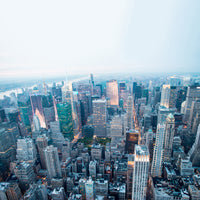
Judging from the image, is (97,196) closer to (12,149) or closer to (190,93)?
(12,149)

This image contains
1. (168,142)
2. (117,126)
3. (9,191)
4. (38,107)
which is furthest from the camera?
(38,107)

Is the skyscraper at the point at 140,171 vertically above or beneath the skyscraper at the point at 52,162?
above

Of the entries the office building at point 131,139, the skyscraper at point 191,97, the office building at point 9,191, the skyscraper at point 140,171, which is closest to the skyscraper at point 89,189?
the skyscraper at point 140,171

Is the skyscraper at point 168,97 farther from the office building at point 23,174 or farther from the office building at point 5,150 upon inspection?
the office building at point 5,150

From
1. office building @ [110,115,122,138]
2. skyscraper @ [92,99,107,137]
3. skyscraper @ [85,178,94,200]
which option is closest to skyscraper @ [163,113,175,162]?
office building @ [110,115,122,138]

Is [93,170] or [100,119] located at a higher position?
[100,119]

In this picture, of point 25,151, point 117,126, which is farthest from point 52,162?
point 117,126

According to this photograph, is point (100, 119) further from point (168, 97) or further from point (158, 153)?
point (168, 97)

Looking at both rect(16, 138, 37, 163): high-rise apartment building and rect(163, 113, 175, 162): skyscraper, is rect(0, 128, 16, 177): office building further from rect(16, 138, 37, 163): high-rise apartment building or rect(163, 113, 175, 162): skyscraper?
rect(163, 113, 175, 162): skyscraper

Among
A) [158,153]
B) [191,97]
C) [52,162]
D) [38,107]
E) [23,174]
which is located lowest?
[23,174]
